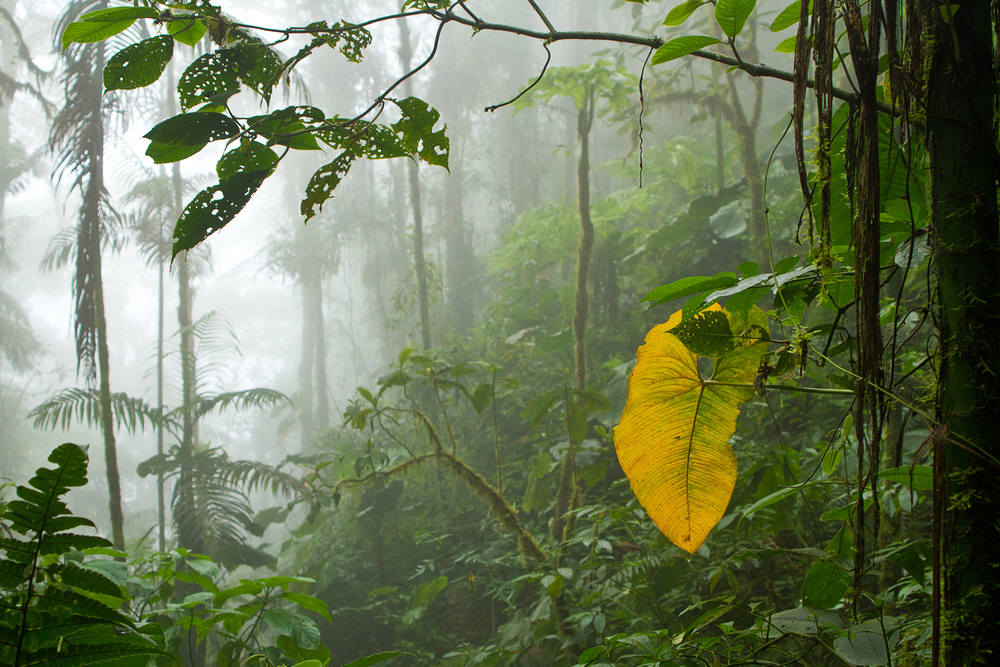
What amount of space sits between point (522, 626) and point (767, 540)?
1106 millimetres

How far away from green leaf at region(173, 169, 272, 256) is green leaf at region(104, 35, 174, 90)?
13 cm

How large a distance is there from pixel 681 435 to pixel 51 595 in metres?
0.78

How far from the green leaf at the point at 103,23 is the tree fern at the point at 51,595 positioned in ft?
1.26

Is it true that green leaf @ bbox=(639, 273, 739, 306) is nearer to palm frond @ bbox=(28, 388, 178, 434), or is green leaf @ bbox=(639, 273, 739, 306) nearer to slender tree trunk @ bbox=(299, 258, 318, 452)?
palm frond @ bbox=(28, 388, 178, 434)

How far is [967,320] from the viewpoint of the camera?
1.78 ft

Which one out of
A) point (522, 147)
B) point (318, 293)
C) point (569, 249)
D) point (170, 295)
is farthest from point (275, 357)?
point (569, 249)

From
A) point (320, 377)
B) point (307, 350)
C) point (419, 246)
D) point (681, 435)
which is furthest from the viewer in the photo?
point (307, 350)

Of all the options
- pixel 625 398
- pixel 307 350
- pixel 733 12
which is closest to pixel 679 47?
pixel 733 12

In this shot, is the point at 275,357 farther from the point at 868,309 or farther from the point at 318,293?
the point at 868,309

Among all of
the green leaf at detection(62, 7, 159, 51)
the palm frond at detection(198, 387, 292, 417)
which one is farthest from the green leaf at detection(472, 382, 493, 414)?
the palm frond at detection(198, 387, 292, 417)

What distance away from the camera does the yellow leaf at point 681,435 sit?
77 centimetres

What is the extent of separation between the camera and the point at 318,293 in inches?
554

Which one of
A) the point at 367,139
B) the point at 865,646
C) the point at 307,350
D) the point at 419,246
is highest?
the point at 307,350

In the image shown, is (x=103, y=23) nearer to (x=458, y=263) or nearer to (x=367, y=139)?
(x=367, y=139)
